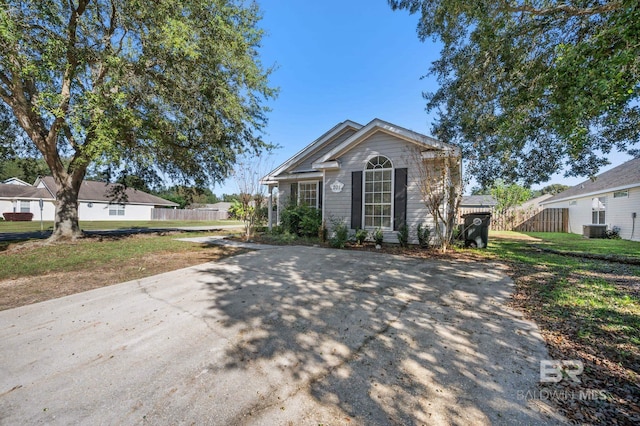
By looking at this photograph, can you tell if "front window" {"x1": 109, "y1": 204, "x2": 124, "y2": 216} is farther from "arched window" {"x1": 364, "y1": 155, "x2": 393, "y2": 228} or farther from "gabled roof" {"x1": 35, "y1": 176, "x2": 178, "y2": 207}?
"arched window" {"x1": 364, "y1": 155, "x2": 393, "y2": 228}

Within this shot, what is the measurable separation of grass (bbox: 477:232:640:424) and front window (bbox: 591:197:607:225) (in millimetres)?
11882

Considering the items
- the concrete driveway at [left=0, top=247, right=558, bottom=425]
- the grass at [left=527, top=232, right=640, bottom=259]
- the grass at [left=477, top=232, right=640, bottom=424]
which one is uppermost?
the grass at [left=527, top=232, right=640, bottom=259]

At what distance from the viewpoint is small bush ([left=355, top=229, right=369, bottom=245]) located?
9.16m

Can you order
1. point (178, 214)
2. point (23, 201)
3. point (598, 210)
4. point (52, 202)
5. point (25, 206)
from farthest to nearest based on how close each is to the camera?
point (178, 214) → point (25, 206) → point (23, 201) → point (52, 202) → point (598, 210)

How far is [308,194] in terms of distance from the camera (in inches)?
495

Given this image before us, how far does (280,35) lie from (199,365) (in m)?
13.0

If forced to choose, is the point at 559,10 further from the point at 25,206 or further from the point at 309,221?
the point at 25,206

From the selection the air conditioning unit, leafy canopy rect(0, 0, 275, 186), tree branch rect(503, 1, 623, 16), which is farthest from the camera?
the air conditioning unit

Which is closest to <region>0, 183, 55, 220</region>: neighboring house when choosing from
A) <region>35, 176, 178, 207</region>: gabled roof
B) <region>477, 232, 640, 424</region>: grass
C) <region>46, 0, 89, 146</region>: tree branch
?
<region>35, 176, 178, 207</region>: gabled roof

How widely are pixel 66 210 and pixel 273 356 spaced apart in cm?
1314

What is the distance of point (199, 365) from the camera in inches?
100

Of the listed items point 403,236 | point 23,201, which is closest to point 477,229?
point 403,236

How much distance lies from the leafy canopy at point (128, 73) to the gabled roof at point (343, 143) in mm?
3172

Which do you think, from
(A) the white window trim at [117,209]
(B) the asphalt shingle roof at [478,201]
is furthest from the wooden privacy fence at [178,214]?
(B) the asphalt shingle roof at [478,201]
